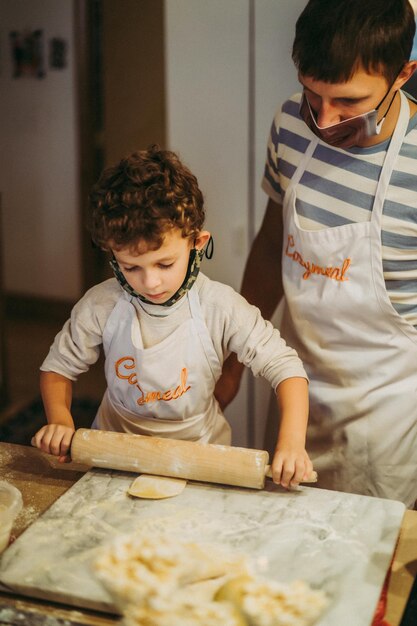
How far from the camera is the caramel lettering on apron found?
4.41 ft

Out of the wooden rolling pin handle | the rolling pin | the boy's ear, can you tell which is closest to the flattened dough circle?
the rolling pin

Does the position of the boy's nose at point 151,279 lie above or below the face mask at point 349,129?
below

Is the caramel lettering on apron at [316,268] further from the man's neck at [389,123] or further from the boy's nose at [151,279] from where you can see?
the boy's nose at [151,279]

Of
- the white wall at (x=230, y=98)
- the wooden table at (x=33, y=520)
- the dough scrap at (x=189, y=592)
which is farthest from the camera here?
the white wall at (x=230, y=98)

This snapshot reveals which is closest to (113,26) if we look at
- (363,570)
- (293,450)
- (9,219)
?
(9,219)

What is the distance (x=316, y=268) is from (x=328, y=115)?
28 centimetres

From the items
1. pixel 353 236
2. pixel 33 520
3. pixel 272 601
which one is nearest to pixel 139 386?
pixel 33 520

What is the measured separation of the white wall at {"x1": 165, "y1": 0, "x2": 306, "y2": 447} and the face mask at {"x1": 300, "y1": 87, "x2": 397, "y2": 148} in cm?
77

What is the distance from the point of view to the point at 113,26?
4.08 metres

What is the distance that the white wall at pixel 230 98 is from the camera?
200 cm

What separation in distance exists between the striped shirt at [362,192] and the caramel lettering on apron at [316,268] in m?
0.05

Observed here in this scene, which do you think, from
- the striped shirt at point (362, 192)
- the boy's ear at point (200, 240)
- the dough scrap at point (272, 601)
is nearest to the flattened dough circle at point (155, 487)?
the dough scrap at point (272, 601)

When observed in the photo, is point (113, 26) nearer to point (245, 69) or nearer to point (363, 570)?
point (245, 69)

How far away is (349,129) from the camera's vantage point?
1.24 m
